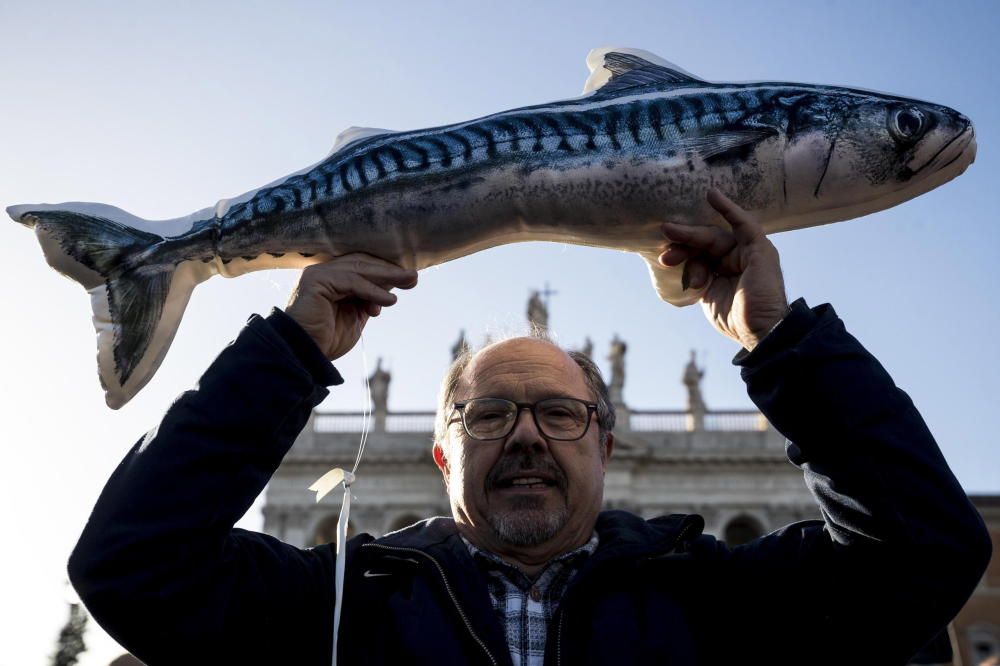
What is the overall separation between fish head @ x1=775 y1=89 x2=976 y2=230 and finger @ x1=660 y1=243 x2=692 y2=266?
277 mm

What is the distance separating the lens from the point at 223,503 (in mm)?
2152

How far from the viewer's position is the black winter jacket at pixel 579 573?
2119 mm

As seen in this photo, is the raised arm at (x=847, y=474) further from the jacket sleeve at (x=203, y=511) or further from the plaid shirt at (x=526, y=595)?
the jacket sleeve at (x=203, y=511)

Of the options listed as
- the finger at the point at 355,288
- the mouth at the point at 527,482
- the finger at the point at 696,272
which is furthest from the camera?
the mouth at the point at 527,482

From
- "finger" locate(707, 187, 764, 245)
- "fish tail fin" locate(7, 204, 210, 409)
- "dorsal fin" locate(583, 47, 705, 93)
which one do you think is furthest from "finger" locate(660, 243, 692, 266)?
"fish tail fin" locate(7, 204, 210, 409)

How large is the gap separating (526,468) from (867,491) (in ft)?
2.68

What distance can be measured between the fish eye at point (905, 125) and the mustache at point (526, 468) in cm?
112

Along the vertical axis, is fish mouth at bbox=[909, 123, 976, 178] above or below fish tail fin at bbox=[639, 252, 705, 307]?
above

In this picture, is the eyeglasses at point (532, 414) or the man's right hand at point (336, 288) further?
A: the eyeglasses at point (532, 414)

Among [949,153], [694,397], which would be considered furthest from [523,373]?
[694,397]

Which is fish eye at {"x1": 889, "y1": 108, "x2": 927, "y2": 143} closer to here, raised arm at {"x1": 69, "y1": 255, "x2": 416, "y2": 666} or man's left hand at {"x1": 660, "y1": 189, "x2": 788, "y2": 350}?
man's left hand at {"x1": 660, "y1": 189, "x2": 788, "y2": 350}

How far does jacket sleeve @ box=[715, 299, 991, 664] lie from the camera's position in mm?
2158

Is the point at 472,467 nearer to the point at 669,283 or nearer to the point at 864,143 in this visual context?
the point at 669,283

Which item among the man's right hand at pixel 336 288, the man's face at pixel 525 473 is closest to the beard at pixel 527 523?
the man's face at pixel 525 473
